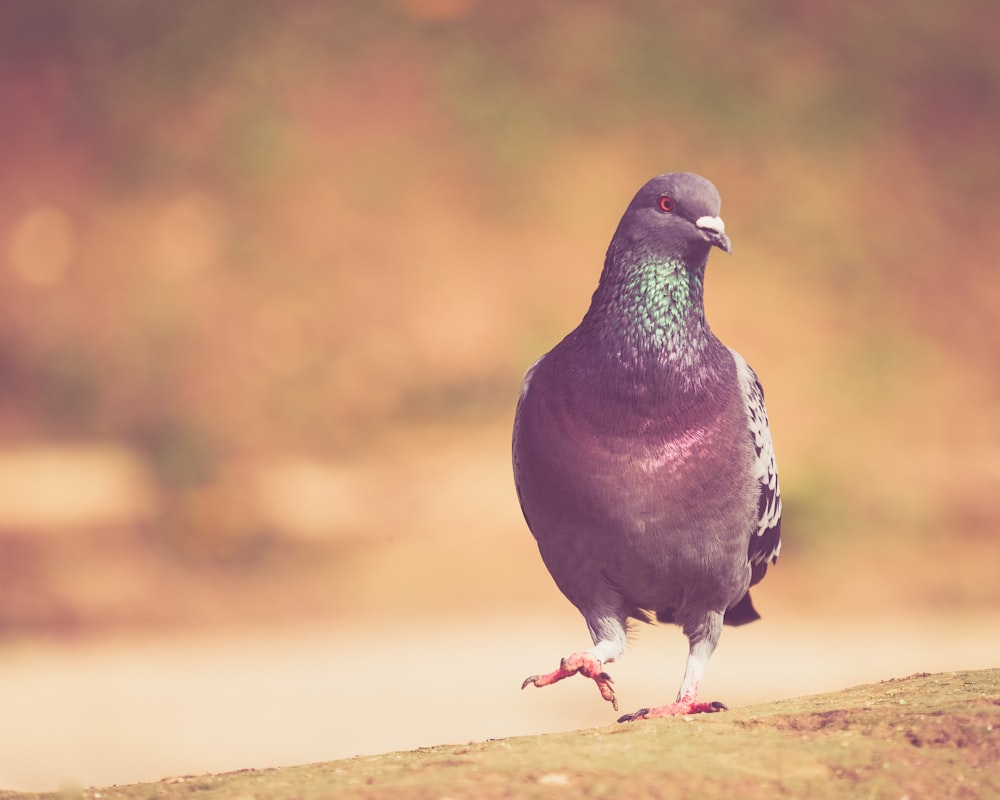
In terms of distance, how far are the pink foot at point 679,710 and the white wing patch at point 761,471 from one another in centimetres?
63

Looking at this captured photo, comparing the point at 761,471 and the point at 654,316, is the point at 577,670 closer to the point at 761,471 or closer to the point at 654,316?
the point at 761,471

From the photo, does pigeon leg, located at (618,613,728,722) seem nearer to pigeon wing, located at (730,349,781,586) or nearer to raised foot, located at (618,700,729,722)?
raised foot, located at (618,700,729,722)

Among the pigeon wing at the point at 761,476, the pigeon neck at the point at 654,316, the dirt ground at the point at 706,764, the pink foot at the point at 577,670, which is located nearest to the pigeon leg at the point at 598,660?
the pink foot at the point at 577,670

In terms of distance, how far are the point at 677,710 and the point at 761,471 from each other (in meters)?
0.87

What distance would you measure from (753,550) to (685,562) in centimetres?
49

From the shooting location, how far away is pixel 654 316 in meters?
4.81

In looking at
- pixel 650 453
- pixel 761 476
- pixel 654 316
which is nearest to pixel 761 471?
pixel 761 476

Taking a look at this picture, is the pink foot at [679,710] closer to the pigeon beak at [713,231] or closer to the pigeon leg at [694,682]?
the pigeon leg at [694,682]

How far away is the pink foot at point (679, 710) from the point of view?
14.9 ft

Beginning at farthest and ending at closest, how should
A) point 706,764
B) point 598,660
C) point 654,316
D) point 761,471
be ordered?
point 761,471 < point 654,316 < point 598,660 < point 706,764

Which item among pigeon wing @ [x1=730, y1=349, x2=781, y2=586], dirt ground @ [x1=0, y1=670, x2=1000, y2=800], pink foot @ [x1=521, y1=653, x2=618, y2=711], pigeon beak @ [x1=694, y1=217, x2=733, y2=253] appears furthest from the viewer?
pigeon wing @ [x1=730, y1=349, x2=781, y2=586]

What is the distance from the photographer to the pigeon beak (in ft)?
15.6

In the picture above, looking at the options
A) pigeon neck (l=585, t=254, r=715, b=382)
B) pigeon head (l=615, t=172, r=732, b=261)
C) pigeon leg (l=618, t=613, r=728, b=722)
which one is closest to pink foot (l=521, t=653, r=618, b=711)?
pigeon leg (l=618, t=613, r=728, b=722)

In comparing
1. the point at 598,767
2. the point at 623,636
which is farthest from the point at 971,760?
the point at 623,636
